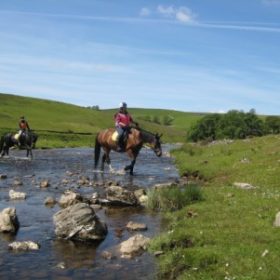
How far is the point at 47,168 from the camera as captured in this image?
43750 mm

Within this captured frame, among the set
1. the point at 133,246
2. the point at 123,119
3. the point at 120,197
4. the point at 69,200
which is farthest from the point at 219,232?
the point at 123,119

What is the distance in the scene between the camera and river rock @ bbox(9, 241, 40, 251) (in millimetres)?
15695

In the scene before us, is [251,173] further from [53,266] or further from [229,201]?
[53,266]

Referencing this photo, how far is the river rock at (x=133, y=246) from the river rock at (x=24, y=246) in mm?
2614

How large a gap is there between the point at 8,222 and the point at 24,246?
2.23 metres

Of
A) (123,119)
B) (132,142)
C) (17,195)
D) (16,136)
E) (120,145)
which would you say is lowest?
(17,195)

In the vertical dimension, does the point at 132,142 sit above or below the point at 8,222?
above

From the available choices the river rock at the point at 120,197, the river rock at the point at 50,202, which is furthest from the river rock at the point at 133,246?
the river rock at the point at 50,202

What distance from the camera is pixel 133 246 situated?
52.1 feet

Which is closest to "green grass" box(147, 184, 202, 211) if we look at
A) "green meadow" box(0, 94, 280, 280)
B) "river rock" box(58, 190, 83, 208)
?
"green meadow" box(0, 94, 280, 280)

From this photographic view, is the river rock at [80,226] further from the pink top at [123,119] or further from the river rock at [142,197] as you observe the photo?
the pink top at [123,119]

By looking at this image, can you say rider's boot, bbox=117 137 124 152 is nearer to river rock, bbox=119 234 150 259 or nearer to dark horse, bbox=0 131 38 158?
dark horse, bbox=0 131 38 158

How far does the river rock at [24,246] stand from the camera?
15.7 metres

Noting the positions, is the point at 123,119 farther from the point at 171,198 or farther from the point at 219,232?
the point at 219,232
